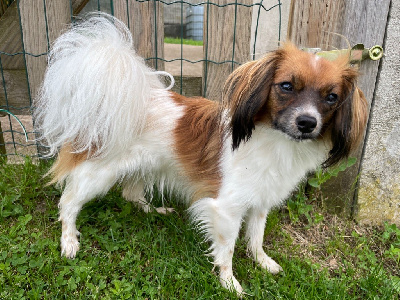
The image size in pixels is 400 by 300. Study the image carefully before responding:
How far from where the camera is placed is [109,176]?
247 centimetres

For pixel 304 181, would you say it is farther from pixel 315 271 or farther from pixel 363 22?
pixel 363 22

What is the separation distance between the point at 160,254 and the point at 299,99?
1.43 meters

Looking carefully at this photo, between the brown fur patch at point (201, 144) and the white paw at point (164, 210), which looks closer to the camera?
the brown fur patch at point (201, 144)

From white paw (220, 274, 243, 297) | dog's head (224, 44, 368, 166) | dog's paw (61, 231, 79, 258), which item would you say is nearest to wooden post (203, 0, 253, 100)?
dog's head (224, 44, 368, 166)

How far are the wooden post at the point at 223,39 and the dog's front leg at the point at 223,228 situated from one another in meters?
0.86

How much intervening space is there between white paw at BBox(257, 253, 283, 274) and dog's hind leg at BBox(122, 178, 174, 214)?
2.78 ft

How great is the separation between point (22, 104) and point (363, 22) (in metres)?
2.79

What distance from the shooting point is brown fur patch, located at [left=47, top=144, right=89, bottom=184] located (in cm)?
242

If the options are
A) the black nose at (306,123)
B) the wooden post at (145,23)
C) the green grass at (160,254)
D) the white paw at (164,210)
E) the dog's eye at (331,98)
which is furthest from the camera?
the white paw at (164,210)

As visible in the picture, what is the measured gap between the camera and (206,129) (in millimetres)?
2326

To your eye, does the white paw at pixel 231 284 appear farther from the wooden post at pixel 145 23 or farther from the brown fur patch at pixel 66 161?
the wooden post at pixel 145 23

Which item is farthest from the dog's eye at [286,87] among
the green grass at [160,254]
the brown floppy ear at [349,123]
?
the green grass at [160,254]

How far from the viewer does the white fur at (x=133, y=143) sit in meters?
2.08

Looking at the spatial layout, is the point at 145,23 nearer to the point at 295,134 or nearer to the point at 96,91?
the point at 96,91
